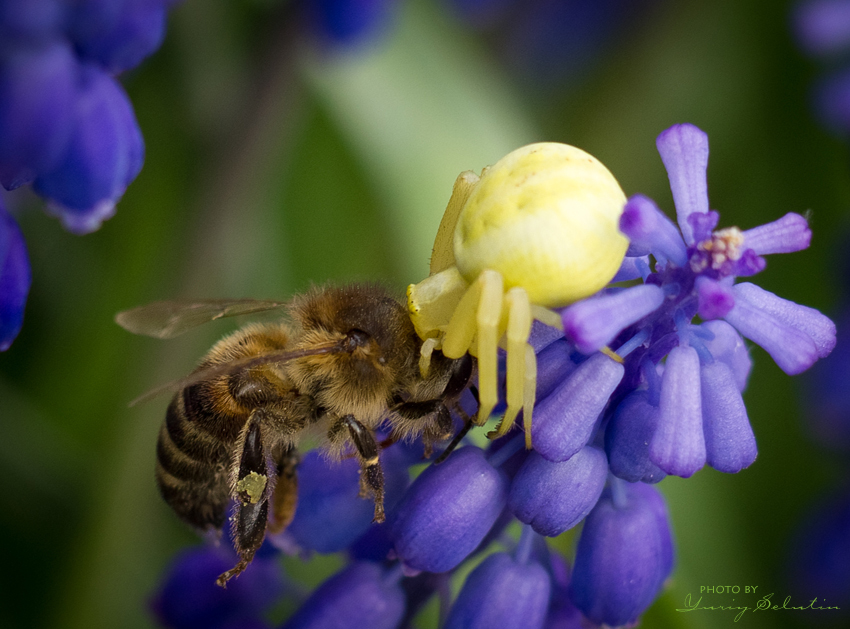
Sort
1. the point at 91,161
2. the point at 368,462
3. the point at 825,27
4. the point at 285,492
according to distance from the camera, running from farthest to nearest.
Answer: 1. the point at 825,27
2. the point at 285,492
3. the point at 368,462
4. the point at 91,161

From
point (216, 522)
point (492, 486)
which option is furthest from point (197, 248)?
point (492, 486)

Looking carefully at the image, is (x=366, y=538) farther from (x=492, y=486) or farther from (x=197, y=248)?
(x=197, y=248)

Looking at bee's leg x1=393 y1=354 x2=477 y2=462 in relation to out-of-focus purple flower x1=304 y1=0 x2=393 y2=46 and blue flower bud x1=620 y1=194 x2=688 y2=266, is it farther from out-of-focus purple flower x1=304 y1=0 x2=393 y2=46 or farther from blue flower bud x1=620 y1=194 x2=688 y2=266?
out-of-focus purple flower x1=304 y1=0 x2=393 y2=46

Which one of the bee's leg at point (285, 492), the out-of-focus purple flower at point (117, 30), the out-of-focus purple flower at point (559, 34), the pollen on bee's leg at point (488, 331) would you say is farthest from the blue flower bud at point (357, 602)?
the out-of-focus purple flower at point (559, 34)

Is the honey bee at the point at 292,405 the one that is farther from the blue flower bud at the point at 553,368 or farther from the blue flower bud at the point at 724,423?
A: the blue flower bud at the point at 724,423

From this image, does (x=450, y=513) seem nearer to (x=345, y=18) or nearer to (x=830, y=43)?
(x=345, y=18)
